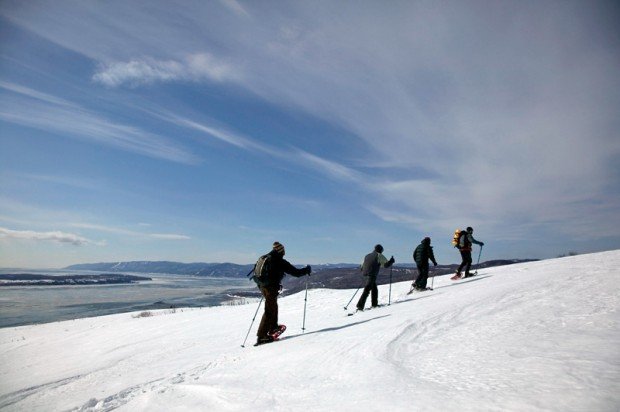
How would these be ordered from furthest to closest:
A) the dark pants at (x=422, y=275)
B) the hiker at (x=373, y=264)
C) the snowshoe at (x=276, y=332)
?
the dark pants at (x=422, y=275) < the hiker at (x=373, y=264) < the snowshoe at (x=276, y=332)

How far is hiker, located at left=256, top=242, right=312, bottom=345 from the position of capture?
26.2ft

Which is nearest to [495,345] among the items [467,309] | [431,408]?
[431,408]

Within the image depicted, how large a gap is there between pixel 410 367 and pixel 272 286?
4281 mm

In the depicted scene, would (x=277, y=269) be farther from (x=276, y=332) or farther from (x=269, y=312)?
(x=276, y=332)

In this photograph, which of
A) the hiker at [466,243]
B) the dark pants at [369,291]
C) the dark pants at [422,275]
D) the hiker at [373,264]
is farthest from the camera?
the hiker at [466,243]

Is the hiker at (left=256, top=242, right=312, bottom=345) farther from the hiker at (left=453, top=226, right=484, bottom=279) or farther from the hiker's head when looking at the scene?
the hiker at (left=453, top=226, right=484, bottom=279)

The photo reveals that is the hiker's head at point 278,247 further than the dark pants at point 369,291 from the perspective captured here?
No

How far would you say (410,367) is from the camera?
4453mm

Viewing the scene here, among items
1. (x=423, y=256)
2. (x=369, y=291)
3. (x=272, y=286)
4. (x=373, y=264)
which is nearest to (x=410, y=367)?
(x=272, y=286)

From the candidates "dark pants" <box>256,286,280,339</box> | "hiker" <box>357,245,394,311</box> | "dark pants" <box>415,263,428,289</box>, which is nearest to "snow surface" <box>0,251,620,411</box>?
"dark pants" <box>256,286,280,339</box>

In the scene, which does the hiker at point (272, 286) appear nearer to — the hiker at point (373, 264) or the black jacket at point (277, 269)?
the black jacket at point (277, 269)

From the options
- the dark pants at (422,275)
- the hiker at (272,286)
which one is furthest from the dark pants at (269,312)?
the dark pants at (422,275)

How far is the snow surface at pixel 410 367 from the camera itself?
11.1 ft

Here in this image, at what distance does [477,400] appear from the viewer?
10.4ft
